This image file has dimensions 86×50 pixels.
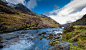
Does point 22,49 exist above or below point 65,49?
below

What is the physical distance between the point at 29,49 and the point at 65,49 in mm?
8841

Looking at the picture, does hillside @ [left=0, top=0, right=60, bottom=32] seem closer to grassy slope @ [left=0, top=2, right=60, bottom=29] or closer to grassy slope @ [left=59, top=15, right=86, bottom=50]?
grassy slope @ [left=0, top=2, right=60, bottom=29]

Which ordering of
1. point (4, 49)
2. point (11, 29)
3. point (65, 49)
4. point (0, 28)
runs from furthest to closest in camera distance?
1. point (11, 29)
2. point (0, 28)
3. point (4, 49)
4. point (65, 49)

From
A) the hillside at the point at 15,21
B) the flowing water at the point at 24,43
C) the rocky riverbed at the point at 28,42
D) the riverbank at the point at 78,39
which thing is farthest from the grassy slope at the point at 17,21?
the riverbank at the point at 78,39

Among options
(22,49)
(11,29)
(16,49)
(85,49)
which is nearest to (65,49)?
(85,49)

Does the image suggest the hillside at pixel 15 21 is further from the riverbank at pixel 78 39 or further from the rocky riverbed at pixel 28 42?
the riverbank at pixel 78 39

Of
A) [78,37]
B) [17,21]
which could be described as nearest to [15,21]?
[17,21]

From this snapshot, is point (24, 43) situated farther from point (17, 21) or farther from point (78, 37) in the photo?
point (17, 21)

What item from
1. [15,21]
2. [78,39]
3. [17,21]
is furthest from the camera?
[17,21]

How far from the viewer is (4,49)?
11.4m

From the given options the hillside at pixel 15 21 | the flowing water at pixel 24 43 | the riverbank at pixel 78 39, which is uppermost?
the hillside at pixel 15 21

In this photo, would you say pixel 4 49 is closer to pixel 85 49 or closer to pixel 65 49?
pixel 65 49

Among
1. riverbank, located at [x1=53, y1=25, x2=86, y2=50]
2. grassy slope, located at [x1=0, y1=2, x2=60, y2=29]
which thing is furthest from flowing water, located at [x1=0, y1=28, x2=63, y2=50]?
grassy slope, located at [x1=0, y1=2, x2=60, y2=29]

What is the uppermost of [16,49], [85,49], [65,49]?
[85,49]
